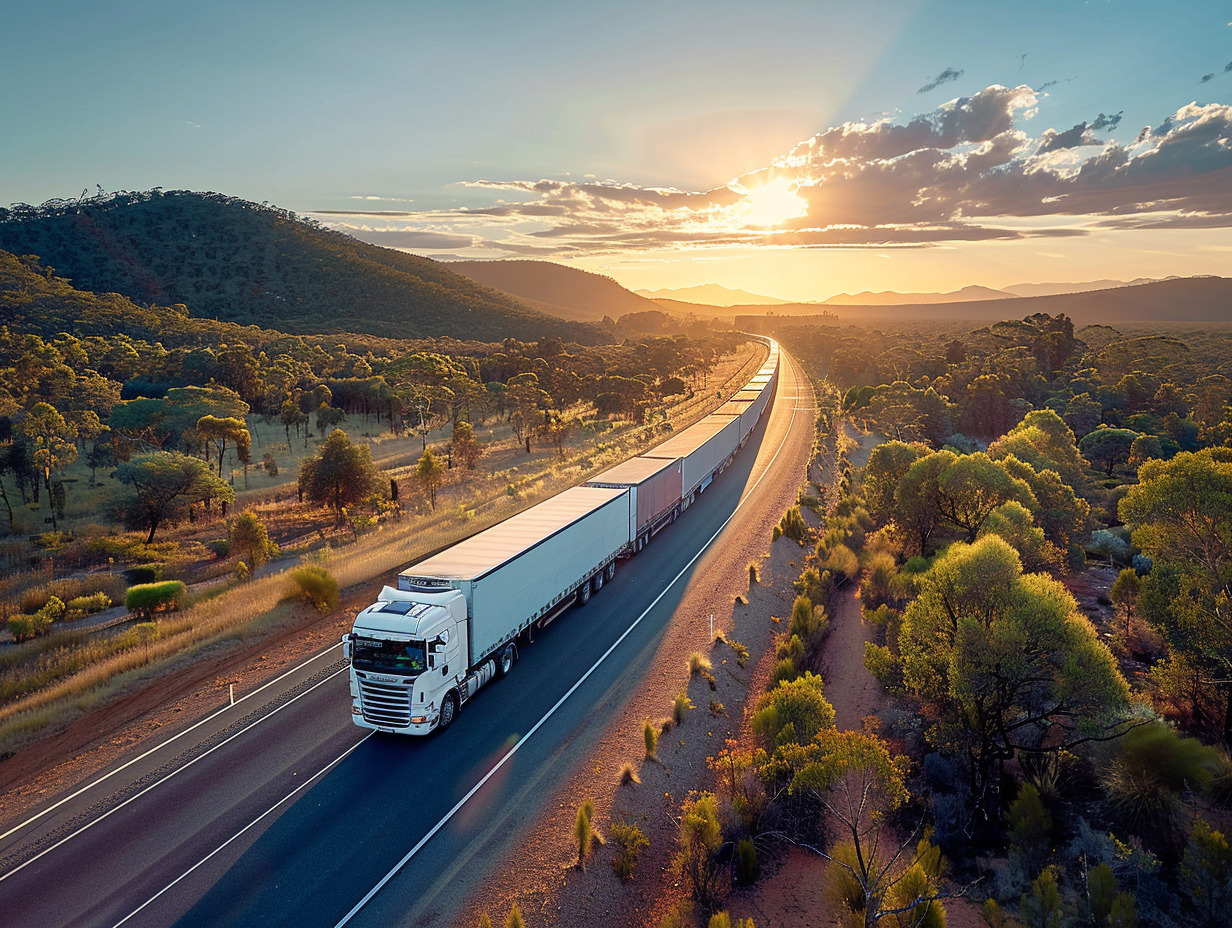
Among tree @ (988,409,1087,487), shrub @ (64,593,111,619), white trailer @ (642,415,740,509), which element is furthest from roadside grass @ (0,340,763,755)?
tree @ (988,409,1087,487)

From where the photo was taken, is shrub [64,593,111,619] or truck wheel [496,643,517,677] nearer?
truck wheel [496,643,517,677]

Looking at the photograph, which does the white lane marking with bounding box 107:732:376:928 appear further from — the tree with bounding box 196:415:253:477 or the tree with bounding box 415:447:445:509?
the tree with bounding box 196:415:253:477

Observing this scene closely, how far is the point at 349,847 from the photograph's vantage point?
13.3m

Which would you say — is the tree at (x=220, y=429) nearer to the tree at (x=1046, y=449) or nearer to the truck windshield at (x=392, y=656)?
the truck windshield at (x=392, y=656)

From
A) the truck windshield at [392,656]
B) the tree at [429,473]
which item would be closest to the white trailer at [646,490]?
the tree at [429,473]

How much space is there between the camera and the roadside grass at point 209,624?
18609mm

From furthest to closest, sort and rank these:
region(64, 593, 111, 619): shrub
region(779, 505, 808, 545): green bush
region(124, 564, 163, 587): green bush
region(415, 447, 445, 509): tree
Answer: region(415, 447, 445, 509): tree
region(779, 505, 808, 545): green bush
region(124, 564, 163, 587): green bush
region(64, 593, 111, 619): shrub

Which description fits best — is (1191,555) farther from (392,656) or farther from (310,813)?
(310,813)

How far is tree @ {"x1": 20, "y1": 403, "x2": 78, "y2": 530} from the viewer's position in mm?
38719

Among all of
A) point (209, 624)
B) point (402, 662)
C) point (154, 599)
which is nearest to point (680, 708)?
point (402, 662)

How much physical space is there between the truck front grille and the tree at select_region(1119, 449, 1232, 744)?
1960 centimetres

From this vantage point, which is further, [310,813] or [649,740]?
[649,740]

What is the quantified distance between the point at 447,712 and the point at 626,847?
6.21m

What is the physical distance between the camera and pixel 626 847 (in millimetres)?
13273
